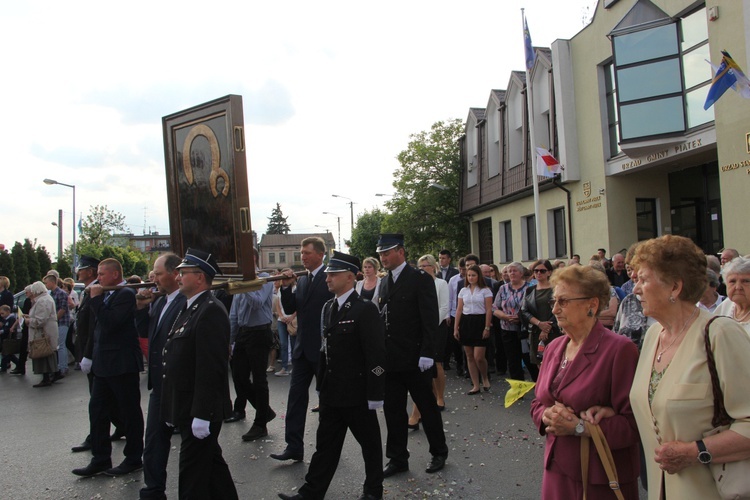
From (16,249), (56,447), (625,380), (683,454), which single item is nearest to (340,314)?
(625,380)

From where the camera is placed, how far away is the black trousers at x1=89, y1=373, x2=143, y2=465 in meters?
5.79

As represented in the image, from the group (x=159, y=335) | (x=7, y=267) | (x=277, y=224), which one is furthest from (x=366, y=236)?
(x=277, y=224)

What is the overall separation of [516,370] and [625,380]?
7.05 meters

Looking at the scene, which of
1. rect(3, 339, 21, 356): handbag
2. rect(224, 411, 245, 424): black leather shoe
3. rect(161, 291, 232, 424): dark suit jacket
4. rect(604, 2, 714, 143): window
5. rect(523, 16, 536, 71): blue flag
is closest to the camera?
rect(161, 291, 232, 424): dark suit jacket

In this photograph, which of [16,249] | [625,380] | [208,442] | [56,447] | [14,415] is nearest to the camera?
[625,380]

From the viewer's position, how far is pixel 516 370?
31.4 feet

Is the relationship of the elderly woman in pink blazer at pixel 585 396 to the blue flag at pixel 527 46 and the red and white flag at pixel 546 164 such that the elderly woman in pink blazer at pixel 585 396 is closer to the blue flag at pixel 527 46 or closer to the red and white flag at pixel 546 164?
the blue flag at pixel 527 46

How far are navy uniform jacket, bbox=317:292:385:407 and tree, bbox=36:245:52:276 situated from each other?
3850 centimetres

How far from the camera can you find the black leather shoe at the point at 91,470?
570 centimetres

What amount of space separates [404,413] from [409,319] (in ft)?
3.02

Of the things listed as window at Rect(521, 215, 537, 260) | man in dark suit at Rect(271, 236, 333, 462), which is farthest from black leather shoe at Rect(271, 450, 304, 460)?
window at Rect(521, 215, 537, 260)

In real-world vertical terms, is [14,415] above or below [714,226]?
below

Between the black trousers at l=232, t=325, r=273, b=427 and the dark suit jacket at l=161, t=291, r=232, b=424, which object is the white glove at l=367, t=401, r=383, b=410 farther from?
the black trousers at l=232, t=325, r=273, b=427

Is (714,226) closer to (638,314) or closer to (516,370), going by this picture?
(516,370)
